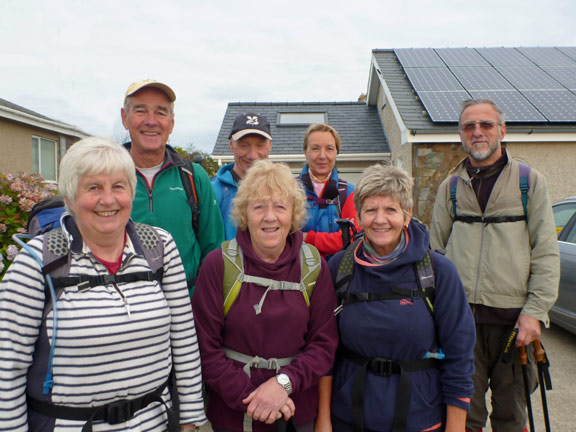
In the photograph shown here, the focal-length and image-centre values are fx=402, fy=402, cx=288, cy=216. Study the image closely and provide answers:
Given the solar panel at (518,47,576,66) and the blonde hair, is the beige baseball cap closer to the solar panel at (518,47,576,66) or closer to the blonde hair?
the blonde hair

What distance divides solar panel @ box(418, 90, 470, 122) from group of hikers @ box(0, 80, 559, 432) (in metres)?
6.03

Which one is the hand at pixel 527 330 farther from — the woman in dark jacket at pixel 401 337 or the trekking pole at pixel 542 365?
the woman in dark jacket at pixel 401 337

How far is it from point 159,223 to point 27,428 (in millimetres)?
1207

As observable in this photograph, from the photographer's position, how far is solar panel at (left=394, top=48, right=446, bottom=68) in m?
11.4

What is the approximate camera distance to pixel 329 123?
554 inches

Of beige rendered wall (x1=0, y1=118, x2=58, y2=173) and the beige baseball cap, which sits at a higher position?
beige rendered wall (x1=0, y1=118, x2=58, y2=173)

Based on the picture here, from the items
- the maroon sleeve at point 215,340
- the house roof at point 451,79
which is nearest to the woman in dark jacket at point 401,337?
the maroon sleeve at point 215,340

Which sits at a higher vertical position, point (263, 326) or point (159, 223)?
point (159, 223)

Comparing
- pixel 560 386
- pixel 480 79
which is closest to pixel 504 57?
pixel 480 79

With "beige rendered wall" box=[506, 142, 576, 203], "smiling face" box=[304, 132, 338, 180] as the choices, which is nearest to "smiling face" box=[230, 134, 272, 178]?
"smiling face" box=[304, 132, 338, 180]

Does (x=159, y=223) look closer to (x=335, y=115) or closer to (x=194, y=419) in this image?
(x=194, y=419)

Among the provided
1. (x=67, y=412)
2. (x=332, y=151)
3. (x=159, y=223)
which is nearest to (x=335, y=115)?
(x=332, y=151)

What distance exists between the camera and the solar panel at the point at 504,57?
36.8 feet

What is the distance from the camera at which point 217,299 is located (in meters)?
2.00
